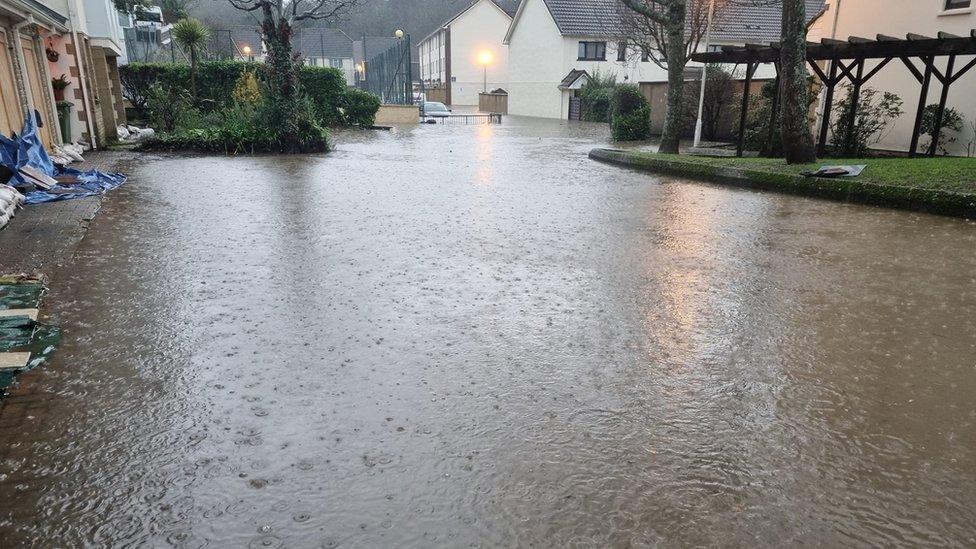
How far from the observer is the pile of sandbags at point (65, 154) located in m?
11.3

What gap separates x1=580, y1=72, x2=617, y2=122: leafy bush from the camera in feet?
113

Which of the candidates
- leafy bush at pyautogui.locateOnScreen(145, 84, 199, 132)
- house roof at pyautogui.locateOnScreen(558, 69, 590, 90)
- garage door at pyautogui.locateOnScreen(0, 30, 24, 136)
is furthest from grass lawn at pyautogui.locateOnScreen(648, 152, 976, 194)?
house roof at pyautogui.locateOnScreen(558, 69, 590, 90)

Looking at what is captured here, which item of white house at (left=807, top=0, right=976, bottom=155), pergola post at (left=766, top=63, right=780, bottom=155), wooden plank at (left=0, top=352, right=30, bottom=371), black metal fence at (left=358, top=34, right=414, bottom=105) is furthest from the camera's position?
black metal fence at (left=358, top=34, right=414, bottom=105)

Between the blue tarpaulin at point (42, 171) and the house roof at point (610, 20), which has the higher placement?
the house roof at point (610, 20)

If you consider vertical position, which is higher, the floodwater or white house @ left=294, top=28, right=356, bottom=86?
white house @ left=294, top=28, right=356, bottom=86

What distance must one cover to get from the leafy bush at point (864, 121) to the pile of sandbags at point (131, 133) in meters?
17.4

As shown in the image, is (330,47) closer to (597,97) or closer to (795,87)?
(597,97)

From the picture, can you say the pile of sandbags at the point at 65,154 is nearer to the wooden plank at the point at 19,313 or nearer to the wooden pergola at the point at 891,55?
the wooden plank at the point at 19,313

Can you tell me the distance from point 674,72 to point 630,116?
25.1 feet

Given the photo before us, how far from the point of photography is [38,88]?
12508 mm

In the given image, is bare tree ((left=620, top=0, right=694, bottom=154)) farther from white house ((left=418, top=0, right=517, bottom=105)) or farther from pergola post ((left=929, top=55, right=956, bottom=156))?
white house ((left=418, top=0, right=517, bottom=105))

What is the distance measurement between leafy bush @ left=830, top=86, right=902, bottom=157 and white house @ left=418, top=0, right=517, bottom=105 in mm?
44544

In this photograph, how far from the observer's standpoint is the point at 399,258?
5.91 metres

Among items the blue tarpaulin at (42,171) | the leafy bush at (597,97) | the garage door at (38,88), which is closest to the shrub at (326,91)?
the garage door at (38,88)
